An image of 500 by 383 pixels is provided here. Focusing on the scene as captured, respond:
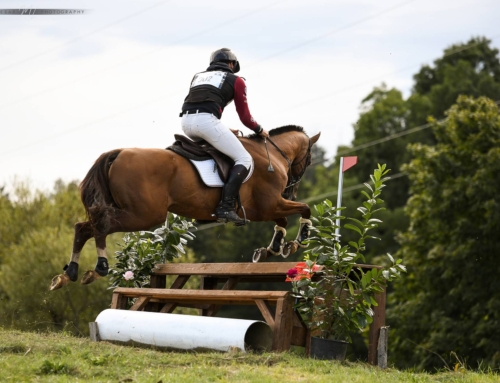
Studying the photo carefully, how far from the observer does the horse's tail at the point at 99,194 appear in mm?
7516

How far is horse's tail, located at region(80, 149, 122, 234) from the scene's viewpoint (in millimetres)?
7516

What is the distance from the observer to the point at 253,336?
720 cm

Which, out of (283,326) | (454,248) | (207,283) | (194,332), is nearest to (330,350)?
(283,326)

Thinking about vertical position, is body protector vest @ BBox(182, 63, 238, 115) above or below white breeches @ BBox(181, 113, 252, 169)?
above

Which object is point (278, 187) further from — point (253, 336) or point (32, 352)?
point (32, 352)

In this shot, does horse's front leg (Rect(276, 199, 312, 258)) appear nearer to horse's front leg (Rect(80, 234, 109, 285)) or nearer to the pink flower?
the pink flower

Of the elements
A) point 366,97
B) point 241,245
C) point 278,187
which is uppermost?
point 366,97

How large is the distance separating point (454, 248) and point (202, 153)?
51.6 feet

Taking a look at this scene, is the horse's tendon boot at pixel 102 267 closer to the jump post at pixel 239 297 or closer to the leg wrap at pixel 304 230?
the jump post at pixel 239 297

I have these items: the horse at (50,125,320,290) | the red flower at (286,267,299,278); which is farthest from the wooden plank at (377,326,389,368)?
the horse at (50,125,320,290)

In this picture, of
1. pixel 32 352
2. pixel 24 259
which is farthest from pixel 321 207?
pixel 24 259

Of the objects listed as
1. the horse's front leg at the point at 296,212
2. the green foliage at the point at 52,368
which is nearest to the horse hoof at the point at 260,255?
the horse's front leg at the point at 296,212

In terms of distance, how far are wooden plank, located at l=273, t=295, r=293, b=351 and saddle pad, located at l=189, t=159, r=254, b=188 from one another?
1439mm

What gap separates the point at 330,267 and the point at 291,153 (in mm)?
2174
